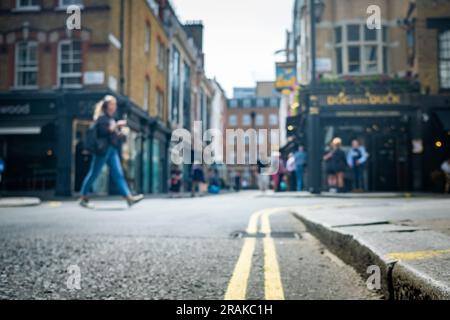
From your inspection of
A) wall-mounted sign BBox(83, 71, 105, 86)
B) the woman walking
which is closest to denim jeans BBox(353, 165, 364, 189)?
the woman walking

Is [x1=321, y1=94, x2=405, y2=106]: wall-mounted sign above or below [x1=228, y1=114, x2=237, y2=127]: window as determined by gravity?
below

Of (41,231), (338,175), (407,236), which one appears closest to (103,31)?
(338,175)

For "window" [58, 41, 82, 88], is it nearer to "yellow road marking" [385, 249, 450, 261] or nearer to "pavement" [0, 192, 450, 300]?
"pavement" [0, 192, 450, 300]

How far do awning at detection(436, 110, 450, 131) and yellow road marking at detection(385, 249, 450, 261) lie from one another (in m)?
14.7

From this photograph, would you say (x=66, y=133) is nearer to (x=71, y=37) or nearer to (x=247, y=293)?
(x=71, y=37)

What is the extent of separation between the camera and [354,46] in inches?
743

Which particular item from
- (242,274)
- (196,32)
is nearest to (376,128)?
(242,274)

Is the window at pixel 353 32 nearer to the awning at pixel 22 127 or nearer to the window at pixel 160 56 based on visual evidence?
the window at pixel 160 56

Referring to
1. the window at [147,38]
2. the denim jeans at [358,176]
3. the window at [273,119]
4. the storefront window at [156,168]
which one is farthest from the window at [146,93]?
the window at [273,119]

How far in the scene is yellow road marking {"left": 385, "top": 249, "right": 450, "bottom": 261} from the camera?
2.34 meters

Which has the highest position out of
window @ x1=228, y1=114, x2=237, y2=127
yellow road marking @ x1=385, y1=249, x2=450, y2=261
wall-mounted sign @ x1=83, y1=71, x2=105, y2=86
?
window @ x1=228, y1=114, x2=237, y2=127

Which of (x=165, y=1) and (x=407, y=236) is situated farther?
(x=165, y=1)

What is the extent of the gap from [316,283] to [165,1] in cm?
2449

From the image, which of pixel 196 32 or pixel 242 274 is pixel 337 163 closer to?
pixel 242 274
